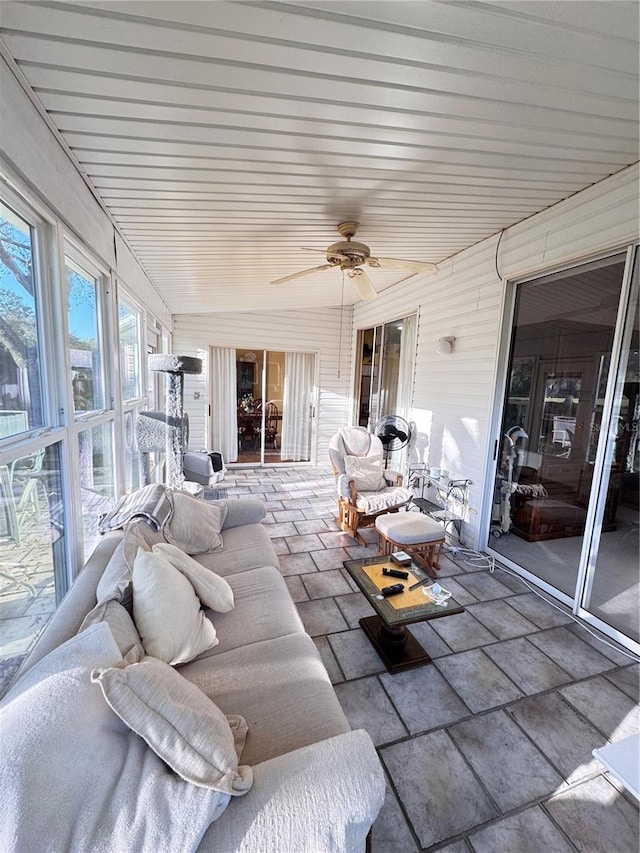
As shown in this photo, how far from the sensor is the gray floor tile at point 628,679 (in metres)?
1.86

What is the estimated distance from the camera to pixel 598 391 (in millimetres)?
2531

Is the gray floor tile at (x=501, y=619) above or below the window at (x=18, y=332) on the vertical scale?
below

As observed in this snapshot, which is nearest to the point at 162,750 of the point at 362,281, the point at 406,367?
the point at 362,281

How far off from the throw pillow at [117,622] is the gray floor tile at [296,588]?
1427mm

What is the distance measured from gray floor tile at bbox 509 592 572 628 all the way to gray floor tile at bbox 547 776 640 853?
1.04m

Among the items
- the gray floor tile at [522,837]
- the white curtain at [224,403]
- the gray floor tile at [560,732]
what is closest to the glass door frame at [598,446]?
the gray floor tile at [560,732]

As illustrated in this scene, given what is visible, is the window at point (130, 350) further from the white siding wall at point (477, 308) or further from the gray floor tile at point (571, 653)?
the gray floor tile at point (571, 653)

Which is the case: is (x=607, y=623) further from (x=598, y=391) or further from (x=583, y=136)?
(x=583, y=136)

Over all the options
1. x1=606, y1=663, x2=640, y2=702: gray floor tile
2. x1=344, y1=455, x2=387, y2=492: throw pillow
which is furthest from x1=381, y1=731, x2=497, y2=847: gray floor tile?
x1=344, y1=455, x2=387, y2=492: throw pillow

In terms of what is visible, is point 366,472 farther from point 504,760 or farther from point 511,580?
point 504,760

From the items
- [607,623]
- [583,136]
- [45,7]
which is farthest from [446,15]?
[607,623]

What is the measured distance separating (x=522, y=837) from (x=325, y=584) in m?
1.65

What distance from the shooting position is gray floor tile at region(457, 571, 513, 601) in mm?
2686

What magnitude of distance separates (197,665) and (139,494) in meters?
1.22
